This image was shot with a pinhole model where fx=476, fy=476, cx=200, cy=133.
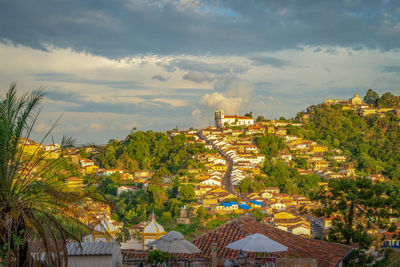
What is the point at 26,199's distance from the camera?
646cm

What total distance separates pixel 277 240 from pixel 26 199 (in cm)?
734

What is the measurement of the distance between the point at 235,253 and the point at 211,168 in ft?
179

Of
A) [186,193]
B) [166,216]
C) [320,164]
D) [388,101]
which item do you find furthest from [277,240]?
[388,101]

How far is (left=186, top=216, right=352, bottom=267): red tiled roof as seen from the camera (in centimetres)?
1098

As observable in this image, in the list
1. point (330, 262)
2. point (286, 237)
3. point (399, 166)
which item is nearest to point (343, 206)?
point (286, 237)

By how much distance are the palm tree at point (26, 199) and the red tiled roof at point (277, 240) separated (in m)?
4.75

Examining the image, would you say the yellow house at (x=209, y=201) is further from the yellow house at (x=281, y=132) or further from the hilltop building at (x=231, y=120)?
the hilltop building at (x=231, y=120)

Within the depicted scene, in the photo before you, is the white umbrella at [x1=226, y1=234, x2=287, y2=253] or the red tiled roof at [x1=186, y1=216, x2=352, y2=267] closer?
the white umbrella at [x1=226, y1=234, x2=287, y2=253]

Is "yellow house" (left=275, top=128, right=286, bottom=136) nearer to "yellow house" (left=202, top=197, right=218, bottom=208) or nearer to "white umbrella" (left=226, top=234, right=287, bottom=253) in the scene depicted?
"yellow house" (left=202, top=197, right=218, bottom=208)

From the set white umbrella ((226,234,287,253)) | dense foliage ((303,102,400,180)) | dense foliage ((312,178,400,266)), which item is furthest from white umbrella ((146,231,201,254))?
dense foliage ((303,102,400,180))

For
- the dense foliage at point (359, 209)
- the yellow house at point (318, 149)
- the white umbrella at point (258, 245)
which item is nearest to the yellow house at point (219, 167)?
the yellow house at point (318, 149)

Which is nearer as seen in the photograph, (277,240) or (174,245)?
(174,245)

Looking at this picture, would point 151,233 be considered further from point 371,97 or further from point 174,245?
point 371,97

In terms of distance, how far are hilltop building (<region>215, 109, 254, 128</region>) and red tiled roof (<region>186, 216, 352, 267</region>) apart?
8275cm
